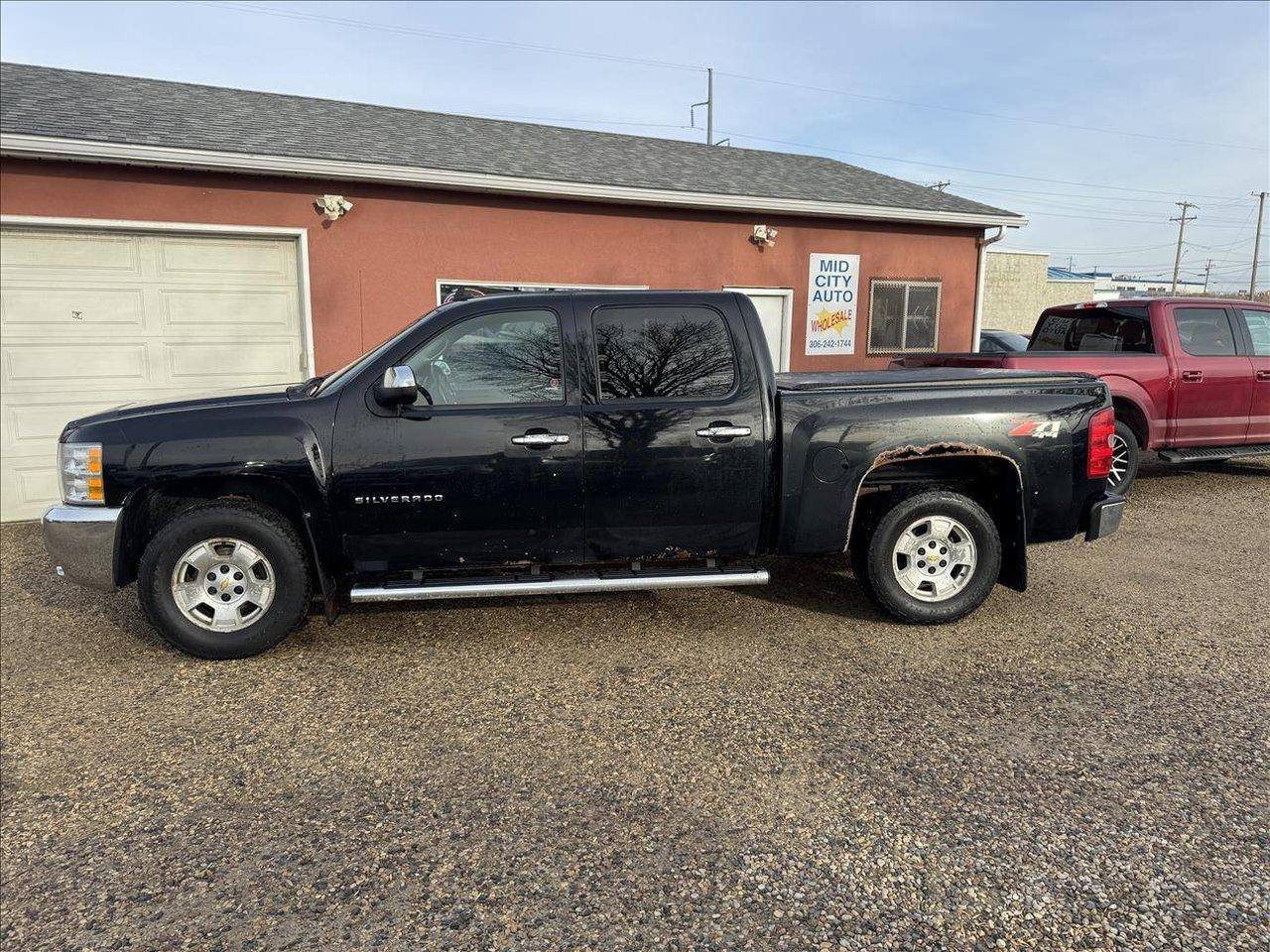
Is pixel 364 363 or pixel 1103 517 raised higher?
pixel 364 363

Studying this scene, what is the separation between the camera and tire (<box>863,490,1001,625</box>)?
469 cm

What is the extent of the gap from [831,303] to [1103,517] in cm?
734

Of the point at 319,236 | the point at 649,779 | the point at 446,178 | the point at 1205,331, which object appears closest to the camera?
the point at 649,779

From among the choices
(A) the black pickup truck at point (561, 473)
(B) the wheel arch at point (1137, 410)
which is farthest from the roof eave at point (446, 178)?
(A) the black pickup truck at point (561, 473)

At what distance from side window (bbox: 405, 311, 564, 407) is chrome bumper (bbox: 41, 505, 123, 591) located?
1753mm

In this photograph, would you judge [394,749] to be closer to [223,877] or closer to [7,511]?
[223,877]

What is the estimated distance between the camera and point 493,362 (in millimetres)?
4492

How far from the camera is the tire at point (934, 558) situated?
15.4 feet

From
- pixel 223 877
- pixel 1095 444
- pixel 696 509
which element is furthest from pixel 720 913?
pixel 1095 444

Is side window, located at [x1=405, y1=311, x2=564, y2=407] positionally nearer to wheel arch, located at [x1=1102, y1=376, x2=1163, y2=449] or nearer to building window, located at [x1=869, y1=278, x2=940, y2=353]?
wheel arch, located at [x1=1102, y1=376, x2=1163, y2=449]

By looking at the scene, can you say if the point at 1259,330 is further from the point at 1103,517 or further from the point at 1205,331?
the point at 1103,517

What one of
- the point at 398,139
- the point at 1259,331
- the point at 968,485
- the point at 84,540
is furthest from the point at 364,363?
the point at 1259,331

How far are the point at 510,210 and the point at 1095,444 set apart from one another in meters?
7.13

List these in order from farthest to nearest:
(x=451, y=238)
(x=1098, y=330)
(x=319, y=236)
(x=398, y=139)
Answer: (x=398, y=139), (x=451, y=238), (x=319, y=236), (x=1098, y=330)
